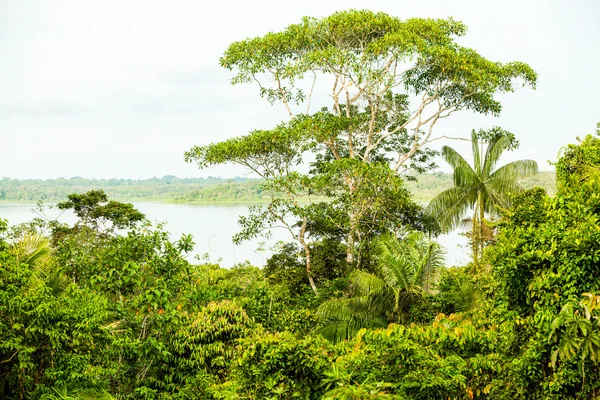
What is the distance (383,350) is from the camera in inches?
203

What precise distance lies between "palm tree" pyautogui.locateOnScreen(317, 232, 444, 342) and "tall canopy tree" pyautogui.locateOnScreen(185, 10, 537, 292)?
3.31 m

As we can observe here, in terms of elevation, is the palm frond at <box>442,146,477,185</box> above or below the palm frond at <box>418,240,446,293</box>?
above

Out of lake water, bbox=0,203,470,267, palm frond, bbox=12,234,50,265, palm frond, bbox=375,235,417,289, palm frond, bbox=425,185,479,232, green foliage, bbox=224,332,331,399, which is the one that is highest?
palm frond, bbox=425,185,479,232

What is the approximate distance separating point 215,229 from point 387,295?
108 feet

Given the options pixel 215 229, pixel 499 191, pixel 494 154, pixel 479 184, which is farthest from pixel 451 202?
pixel 215 229

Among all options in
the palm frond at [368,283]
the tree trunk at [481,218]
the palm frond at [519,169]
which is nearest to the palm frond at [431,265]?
the palm frond at [368,283]

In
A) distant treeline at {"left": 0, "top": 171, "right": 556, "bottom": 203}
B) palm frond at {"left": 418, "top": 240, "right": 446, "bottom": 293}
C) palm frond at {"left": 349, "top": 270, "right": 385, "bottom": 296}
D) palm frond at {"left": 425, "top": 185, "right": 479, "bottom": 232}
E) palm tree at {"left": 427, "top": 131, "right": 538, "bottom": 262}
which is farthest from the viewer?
distant treeline at {"left": 0, "top": 171, "right": 556, "bottom": 203}

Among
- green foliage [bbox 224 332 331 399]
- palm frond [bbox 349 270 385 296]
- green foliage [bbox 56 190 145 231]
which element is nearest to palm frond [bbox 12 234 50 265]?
green foliage [bbox 224 332 331 399]

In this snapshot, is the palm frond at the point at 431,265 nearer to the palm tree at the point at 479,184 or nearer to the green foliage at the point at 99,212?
the palm tree at the point at 479,184

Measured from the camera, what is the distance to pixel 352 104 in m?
16.1

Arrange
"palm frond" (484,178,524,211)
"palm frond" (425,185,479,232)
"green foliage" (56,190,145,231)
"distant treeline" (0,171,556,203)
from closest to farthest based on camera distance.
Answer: "palm frond" (484,178,524,211) < "palm frond" (425,185,479,232) < "green foliage" (56,190,145,231) < "distant treeline" (0,171,556,203)

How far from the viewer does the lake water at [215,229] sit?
65.1ft

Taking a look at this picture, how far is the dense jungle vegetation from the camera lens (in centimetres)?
477

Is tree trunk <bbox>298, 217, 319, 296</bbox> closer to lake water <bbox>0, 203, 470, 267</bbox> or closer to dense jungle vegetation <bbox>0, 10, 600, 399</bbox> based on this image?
dense jungle vegetation <bbox>0, 10, 600, 399</bbox>
